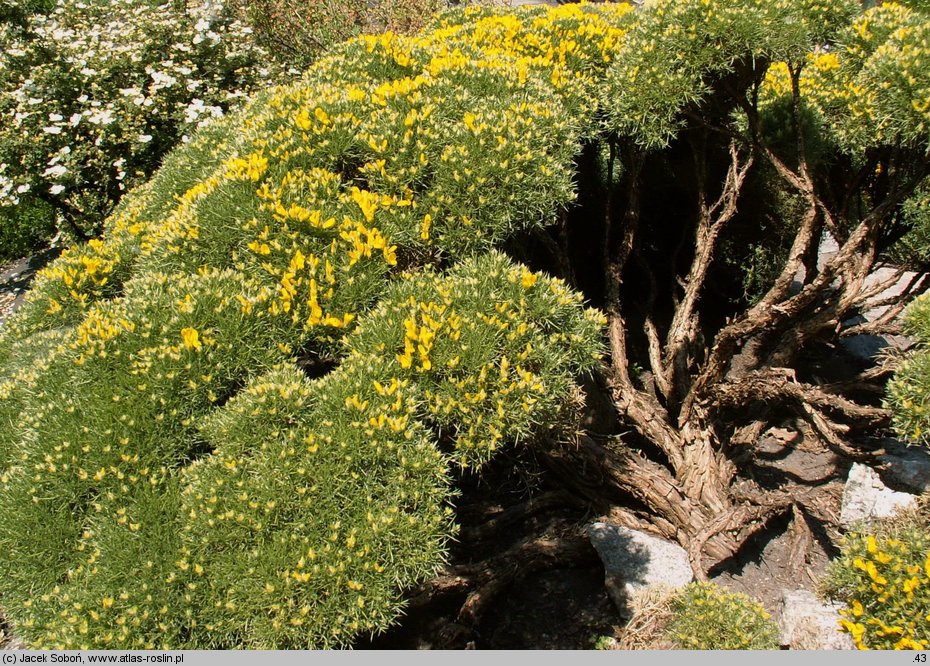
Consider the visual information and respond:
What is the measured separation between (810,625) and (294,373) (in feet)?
11.9

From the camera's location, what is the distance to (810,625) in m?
4.14

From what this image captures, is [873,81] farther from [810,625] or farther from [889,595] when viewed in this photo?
[810,625]

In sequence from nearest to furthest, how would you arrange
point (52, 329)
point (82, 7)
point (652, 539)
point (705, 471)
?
point (52, 329), point (652, 539), point (705, 471), point (82, 7)

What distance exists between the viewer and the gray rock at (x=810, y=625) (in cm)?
397

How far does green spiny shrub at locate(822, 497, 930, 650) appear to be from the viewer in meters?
3.09

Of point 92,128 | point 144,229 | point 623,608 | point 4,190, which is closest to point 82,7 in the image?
point 92,128

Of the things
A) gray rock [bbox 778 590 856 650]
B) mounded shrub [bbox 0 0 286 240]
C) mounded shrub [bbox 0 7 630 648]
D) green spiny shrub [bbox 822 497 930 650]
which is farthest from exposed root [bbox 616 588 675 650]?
mounded shrub [bbox 0 0 286 240]

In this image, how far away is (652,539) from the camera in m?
5.03

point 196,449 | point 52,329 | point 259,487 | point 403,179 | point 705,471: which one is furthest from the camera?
point 705,471

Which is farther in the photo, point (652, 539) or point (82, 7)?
→ point (82, 7)

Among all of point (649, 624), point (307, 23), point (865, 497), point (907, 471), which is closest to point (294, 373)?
point (649, 624)

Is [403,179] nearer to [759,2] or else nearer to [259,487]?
[259,487]

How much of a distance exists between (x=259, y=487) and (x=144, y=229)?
2.64 metres

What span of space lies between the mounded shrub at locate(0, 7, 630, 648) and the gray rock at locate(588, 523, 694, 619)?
59.2 inches
